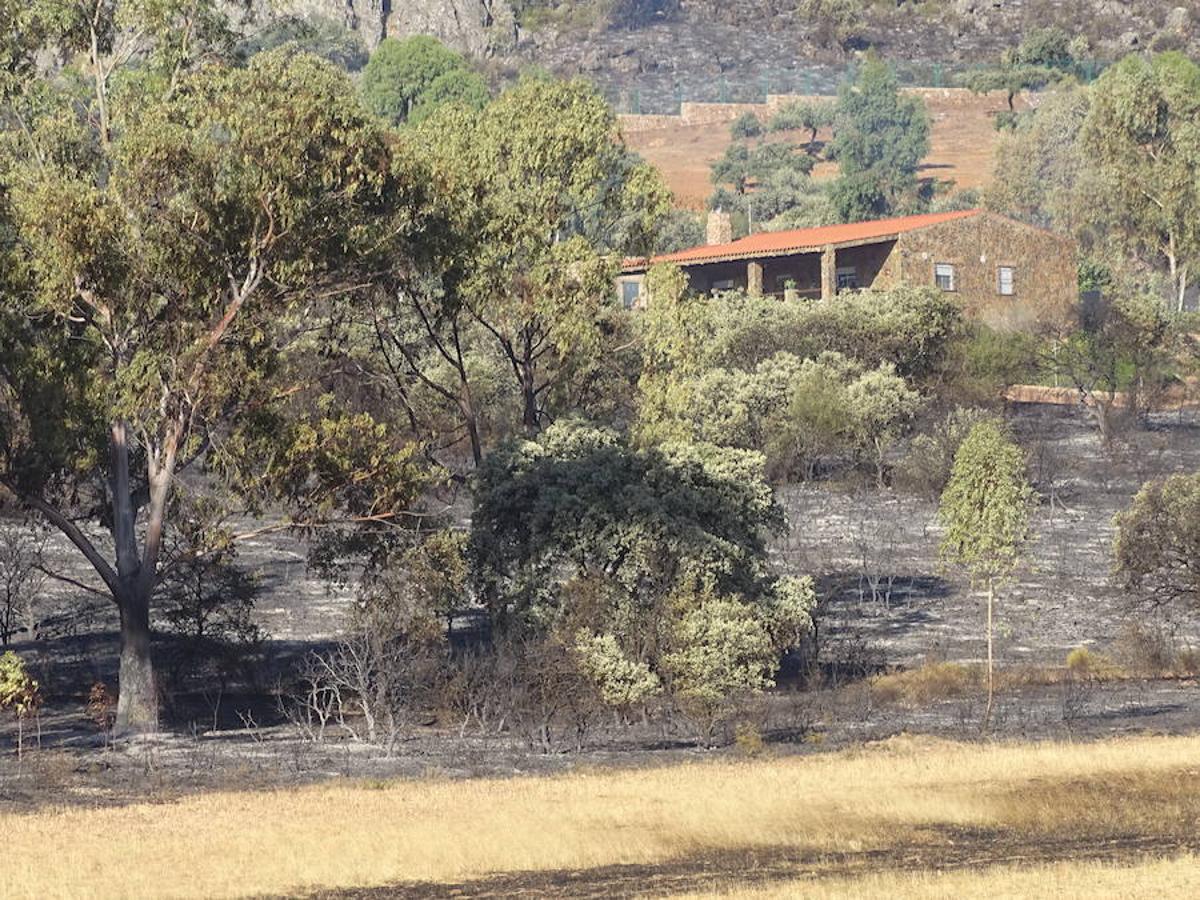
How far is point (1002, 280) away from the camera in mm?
87188

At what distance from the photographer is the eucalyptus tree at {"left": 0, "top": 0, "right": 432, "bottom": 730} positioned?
38469 millimetres

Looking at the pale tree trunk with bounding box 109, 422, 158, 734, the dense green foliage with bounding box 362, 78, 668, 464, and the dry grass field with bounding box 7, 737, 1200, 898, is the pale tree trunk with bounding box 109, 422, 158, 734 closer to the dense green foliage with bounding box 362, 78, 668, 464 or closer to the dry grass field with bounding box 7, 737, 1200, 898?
the dense green foliage with bounding box 362, 78, 668, 464

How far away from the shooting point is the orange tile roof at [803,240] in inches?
3305

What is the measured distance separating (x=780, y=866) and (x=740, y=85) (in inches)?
6803

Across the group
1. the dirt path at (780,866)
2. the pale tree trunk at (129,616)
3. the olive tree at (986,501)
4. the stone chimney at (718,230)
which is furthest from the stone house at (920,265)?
the dirt path at (780,866)

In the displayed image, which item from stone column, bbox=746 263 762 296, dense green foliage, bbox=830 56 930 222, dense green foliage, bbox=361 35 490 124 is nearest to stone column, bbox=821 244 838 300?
stone column, bbox=746 263 762 296

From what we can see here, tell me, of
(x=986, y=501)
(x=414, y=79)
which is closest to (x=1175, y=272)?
(x=986, y=501)

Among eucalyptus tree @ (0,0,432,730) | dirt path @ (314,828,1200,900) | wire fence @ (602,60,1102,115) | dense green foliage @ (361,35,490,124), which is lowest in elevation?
dirt path @ (314,828,1200,900)

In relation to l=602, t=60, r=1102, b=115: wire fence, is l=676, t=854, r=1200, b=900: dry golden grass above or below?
below

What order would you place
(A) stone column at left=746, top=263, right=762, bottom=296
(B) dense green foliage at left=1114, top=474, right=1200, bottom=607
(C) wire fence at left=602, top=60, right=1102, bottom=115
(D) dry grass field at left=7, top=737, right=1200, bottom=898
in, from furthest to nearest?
(C) wire fence at left=602, top=60, right=1102, bottom=115, (A) stone column at left=746, top=263, right=762, bottom=296, (B) dense green foliage at left=1114, top=474, right=1200, bottom=607, (D) dry grass field at left=7, top=737, right=1200, bottom=898

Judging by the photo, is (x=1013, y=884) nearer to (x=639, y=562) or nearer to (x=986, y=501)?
(x=986, y=501)

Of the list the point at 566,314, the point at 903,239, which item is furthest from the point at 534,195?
the point at 903,239

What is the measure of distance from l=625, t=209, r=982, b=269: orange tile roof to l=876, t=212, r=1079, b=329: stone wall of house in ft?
2.24

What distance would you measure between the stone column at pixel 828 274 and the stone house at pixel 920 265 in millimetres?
38
